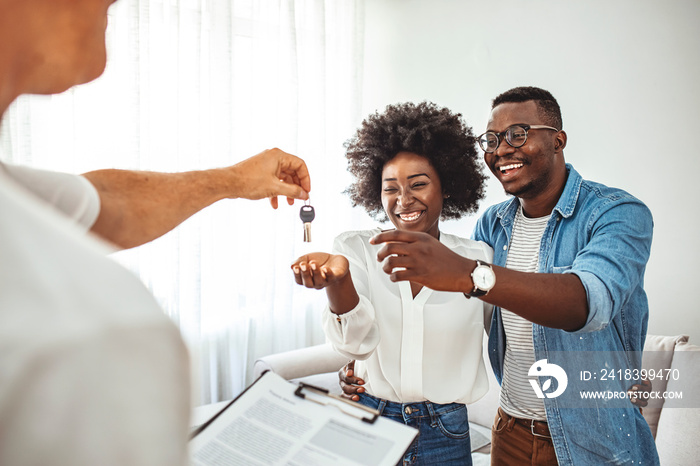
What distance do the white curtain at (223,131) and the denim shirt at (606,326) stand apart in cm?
175

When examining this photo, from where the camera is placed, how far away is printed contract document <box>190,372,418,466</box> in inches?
30.9

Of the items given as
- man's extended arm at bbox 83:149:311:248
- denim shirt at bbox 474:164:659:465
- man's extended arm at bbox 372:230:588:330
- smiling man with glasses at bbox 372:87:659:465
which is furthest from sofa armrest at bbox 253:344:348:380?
man's extended arm at bbox 372:230:588:330

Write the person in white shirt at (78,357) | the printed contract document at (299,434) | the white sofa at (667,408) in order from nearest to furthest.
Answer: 1. the person in white shirt at (78,357)
2. the printed contract document at (299,434)
3. the white sofa at (667,408)

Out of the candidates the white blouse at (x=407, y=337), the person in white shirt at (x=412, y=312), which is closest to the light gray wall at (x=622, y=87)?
the person in white shirt at (x=412, y=312)

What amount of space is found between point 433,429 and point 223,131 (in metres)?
2.36

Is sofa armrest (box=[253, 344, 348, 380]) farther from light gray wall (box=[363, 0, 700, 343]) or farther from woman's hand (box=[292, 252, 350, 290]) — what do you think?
woman's hand (box=[292, 252, 350, 290])

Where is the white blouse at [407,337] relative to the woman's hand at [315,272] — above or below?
below

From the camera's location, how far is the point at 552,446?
1.52 metres

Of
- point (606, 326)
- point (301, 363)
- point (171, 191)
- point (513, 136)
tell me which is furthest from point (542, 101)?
point (301, 363)

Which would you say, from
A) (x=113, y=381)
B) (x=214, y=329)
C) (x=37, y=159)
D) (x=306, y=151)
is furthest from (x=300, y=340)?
(x=113, y=381)

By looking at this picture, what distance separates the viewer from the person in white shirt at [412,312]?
1417 mm

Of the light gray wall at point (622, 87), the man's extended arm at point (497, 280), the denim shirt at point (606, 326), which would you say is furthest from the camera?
the light gray wall at point (622, 87)

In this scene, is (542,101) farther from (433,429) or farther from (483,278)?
(433,429)

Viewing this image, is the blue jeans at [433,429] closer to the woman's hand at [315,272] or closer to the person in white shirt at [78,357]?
the woman's hand at [315,272]
